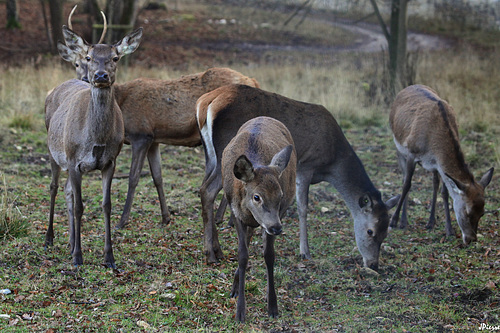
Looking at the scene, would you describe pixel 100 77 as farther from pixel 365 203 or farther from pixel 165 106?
pixel 365 203

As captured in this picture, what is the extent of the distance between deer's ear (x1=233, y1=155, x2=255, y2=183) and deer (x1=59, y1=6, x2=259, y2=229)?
3.47m

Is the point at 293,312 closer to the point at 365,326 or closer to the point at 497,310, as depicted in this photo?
the point at 365,326

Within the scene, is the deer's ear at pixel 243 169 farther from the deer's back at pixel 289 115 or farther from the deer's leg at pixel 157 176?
the deer's leg at pixel 157 176

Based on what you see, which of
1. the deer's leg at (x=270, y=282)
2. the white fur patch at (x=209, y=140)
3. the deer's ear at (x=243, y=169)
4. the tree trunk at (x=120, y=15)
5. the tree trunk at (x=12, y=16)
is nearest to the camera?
the deer's ear at (x=243, y=169)

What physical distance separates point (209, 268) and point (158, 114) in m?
2.81

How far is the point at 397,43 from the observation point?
15898 millimetres

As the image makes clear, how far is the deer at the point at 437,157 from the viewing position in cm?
773

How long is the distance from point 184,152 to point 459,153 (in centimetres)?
563

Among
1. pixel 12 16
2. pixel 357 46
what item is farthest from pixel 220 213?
pixel 357 46

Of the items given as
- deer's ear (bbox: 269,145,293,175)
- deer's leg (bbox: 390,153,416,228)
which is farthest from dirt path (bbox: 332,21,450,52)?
deer's ear (bbox: 269,145,293,175)

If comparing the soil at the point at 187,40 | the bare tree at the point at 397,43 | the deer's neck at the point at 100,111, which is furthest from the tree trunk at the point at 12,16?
the deer's neck at the point at 100,111

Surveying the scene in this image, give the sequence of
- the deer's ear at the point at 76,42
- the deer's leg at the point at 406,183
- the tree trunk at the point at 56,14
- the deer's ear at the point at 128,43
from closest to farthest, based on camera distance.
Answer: the deer's ear at the point at 76,42 < the deer's ear at the point at 128,43 < the deer's leg at the point at 406,183 < the tree trunk at the point at 56,14

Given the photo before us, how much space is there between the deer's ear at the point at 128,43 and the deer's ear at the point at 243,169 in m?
2.50

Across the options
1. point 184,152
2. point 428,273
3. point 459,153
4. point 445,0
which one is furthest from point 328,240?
point 445,0
